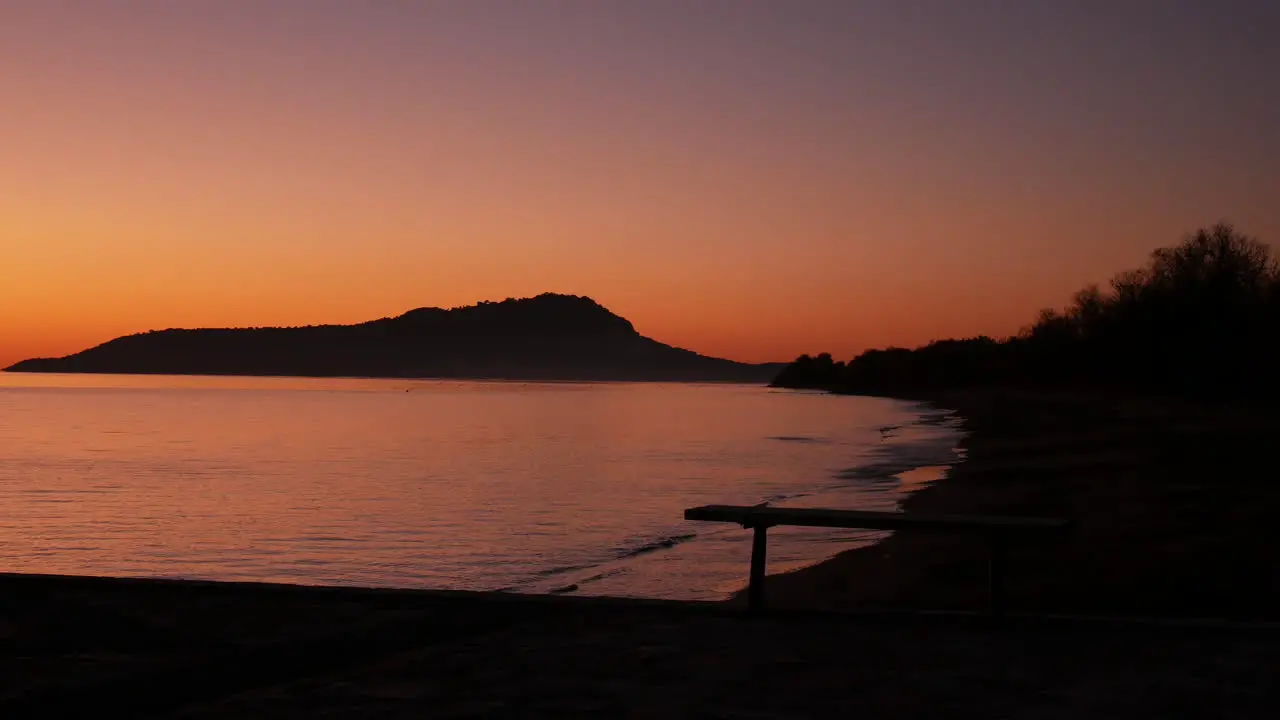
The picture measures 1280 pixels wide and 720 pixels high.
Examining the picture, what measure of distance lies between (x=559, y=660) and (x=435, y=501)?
84.9 ft

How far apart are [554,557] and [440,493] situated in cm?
1350

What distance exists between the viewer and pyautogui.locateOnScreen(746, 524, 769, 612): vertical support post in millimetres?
9328

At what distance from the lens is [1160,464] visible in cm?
3269

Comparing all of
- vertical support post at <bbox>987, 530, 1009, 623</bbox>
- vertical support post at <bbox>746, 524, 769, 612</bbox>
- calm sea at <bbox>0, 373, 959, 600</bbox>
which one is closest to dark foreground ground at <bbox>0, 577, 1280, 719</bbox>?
vertical support post at <bbox>987, 530, 1009, 623</bbox>

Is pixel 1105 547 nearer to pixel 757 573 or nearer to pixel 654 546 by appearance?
pixel 654 546

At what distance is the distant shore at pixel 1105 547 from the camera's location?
13.7 metres

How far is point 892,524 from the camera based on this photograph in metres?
9.41

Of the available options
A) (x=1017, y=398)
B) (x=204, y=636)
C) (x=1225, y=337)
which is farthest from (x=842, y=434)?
(x=204, y=636)

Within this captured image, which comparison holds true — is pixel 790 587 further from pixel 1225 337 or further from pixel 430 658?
pixel 1225 337

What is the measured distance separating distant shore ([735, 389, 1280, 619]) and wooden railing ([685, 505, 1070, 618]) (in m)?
0.69

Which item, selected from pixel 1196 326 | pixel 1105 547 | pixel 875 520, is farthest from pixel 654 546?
pixel 1196 326

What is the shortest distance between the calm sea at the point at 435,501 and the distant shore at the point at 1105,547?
6.26ft

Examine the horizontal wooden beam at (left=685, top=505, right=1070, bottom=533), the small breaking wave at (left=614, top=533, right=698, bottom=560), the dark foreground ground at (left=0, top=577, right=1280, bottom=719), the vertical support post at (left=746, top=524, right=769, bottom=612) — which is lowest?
the small breaking wave at (left=614, top=533, right=698, bottom=560)

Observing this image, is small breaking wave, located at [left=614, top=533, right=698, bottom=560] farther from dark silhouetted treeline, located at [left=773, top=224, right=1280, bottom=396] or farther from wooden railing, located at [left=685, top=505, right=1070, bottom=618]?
dark silhouetted treeline, located at [left=773, top=224, right=1280, bottom=396]
